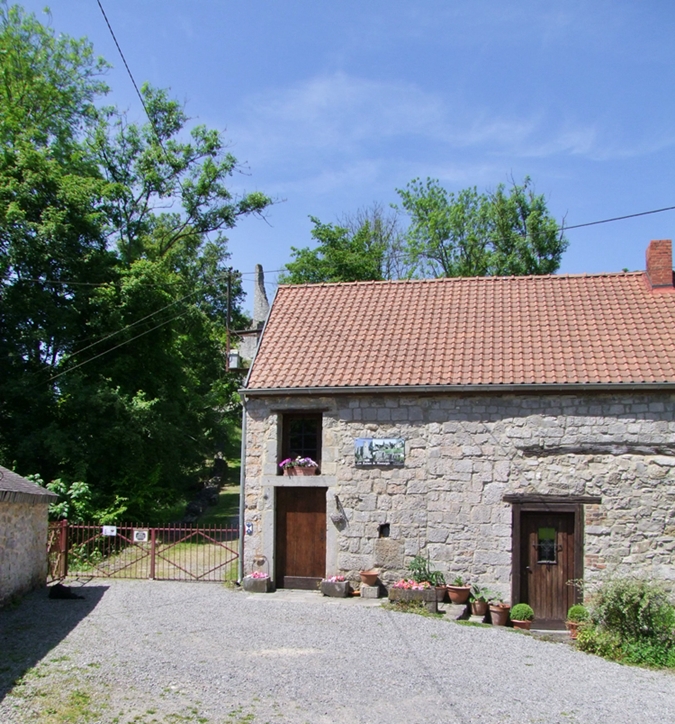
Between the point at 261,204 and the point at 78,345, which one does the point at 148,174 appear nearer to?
the point at 261,204

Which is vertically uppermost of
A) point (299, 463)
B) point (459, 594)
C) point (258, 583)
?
point (299, 463)

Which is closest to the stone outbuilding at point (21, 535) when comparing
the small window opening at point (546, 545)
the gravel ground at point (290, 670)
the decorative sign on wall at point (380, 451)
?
the gravel ground at point (290, 670)

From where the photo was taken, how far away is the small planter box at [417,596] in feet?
39.5

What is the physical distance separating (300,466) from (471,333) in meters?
4.22

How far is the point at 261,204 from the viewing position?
2858 centimetres

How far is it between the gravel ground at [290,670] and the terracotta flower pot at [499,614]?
82 centimetres

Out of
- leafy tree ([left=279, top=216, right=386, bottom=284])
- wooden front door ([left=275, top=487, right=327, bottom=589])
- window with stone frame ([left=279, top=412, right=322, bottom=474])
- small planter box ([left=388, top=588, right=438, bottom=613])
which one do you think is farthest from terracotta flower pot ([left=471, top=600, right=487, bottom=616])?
leafy tree ([left=279, top=216, right=386, bottom=284])

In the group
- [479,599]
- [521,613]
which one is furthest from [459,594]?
[521,613]

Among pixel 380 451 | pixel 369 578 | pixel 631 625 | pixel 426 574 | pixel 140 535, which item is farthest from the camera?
pixel 140 535

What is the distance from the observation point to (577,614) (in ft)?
37.9

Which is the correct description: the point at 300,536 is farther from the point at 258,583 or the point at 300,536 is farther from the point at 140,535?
the point at 140,535

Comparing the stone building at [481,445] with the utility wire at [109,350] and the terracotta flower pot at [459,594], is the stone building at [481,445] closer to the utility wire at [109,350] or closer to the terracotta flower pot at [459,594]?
the terracotta flower pot at [459,594]

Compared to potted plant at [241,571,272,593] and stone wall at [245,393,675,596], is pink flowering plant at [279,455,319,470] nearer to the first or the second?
stone wall at [245,393,675,596]

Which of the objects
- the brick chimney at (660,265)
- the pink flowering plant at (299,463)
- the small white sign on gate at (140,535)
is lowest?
the small white sign on gate at (140,535)
